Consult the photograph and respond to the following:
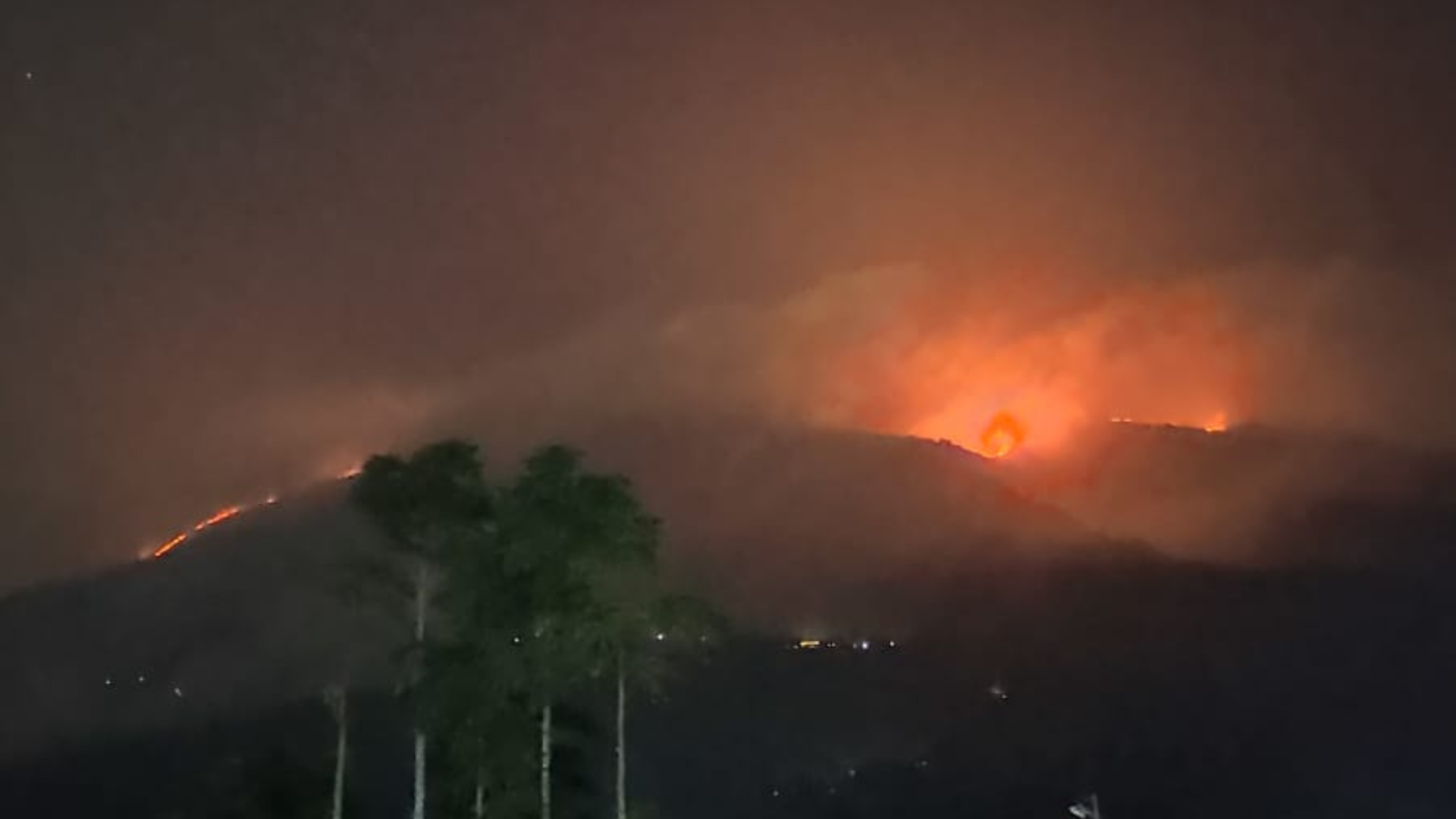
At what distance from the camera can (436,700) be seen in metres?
37.2

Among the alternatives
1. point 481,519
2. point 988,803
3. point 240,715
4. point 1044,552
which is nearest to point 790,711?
point 988,803

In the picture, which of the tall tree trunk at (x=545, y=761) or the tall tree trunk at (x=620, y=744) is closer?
the tall tree trunk at (x=620, y=744)

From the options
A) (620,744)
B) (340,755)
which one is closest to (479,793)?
(340,755)

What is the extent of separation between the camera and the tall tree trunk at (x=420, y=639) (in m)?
39.2

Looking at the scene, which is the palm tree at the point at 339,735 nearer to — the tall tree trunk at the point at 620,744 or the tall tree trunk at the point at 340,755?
the tall tree trunk at the point at 340,755

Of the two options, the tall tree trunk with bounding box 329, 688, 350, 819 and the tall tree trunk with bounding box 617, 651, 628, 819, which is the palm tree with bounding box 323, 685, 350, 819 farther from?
the tall tree trunk with bounding box 617, 651, 628, 819

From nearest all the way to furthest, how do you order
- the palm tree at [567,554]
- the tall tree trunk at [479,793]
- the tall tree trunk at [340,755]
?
the palm tree at [567,554], the tall tree trunk at [479,793], the tall tree trunk at [340,755]

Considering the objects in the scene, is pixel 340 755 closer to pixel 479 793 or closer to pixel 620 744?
pixel 479 793

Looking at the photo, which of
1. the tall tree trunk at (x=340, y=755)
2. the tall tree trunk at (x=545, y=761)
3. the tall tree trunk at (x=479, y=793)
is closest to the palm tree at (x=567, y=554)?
the tall tree trunk at (x=545, y=761)

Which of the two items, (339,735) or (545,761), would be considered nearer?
(545,761)

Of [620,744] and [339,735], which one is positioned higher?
[339,735]

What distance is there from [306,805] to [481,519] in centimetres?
1389

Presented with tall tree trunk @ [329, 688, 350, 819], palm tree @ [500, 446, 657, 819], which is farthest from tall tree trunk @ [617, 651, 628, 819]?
tall tree trunk @ [329, 688, 350, 819]

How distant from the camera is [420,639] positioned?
3931 centimetres
